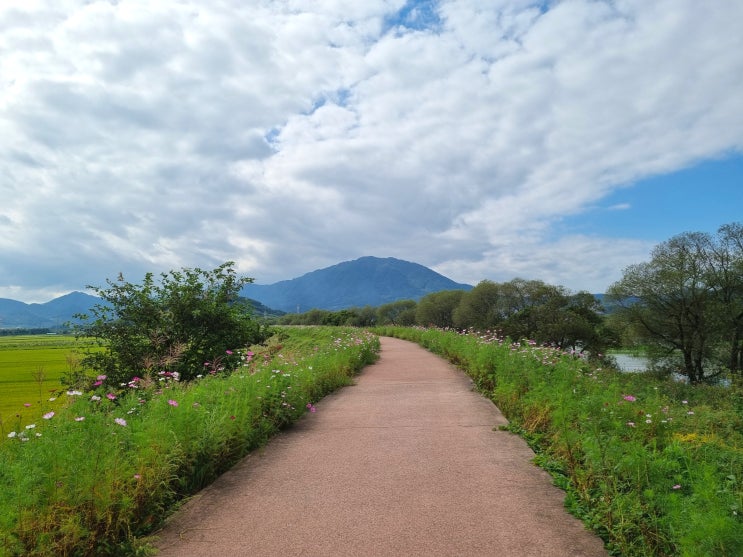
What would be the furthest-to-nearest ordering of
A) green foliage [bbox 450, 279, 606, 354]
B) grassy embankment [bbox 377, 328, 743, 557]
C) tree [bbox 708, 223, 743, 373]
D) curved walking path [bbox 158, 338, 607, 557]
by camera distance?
green foliage [bbox 450, 279, 606, 354] < tree [bbox 708, 223, 743, 373] < curved walking path [bbox 158, 338, 607, 557] < grassy embankment [bbox 377, 328, 743, 557]

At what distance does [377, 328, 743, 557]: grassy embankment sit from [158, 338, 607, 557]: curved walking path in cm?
22

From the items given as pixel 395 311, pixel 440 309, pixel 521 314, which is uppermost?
pixel 395 311

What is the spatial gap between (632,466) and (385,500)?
2.00 meters

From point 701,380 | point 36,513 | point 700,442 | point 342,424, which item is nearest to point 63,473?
point 36,513

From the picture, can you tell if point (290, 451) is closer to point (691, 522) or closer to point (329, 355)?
point (691, 522)

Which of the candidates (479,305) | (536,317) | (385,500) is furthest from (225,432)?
(479,305)

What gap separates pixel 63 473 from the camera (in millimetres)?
3119

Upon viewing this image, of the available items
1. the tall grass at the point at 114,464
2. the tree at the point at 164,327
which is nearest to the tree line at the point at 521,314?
the tree at the point at 164,327

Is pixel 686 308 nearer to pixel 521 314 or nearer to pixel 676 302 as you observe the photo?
pixel 676 302

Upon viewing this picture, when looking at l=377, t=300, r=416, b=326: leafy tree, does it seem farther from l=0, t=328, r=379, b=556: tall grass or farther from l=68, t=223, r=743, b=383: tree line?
l=0, t=328, r=379, b=556: tall grass

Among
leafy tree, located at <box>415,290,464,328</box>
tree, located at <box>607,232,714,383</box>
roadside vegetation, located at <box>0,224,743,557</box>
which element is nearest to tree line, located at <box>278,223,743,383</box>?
tree, located at <box>607,232,714,383</box>

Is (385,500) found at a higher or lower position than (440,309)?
lower

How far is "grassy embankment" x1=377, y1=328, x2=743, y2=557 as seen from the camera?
2.82 meters

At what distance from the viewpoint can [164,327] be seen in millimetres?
9641
